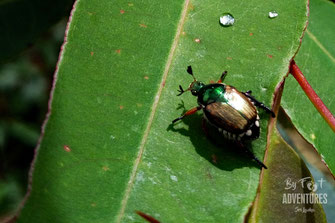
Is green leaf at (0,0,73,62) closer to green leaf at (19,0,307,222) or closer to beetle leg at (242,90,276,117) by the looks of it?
green leaf at (19,0,307,222)

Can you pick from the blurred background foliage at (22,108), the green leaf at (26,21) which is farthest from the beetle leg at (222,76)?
the blurred background foliage at (22,108)

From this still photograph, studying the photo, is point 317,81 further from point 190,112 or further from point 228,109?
point 190,112

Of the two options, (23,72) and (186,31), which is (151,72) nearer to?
(186,31)

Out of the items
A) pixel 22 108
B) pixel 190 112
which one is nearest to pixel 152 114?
pixel 190 112

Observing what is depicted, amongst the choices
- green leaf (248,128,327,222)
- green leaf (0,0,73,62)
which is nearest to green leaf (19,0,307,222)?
green leaf (248,128,327,222)

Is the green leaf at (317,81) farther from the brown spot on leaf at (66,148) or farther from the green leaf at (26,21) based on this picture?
the green leaf at (26,21)

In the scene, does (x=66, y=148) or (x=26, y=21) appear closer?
(x=66, y=148)

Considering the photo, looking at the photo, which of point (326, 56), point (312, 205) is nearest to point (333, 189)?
point (312, 205)
